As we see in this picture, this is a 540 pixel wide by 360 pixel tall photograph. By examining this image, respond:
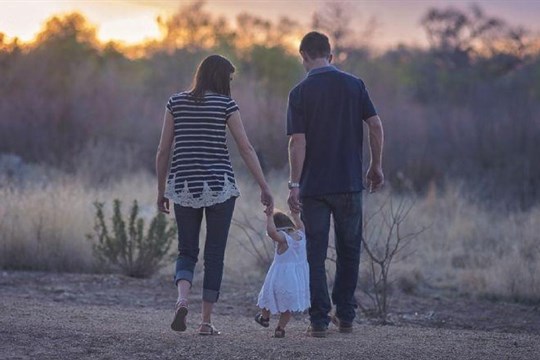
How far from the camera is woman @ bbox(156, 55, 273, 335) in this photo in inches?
289

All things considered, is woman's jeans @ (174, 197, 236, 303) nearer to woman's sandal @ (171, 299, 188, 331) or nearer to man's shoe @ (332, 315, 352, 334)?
woman's sandal @ (171, 299, 188, 331)

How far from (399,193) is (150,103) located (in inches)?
393

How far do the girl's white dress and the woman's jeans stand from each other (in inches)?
14.8

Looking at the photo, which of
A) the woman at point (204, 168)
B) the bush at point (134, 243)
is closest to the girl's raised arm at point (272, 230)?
the woman at point (204, 168)

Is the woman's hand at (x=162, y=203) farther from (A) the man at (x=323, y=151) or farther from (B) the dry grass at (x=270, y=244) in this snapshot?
(B) the dry grass at (x=270, y=244)

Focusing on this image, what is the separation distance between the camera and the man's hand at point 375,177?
7820 mm

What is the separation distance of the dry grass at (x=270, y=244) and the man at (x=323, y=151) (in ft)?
17.3

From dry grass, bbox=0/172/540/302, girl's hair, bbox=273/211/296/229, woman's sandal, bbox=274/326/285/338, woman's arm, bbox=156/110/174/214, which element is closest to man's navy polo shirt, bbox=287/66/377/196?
girl's hair, bbox=273/211/296/229

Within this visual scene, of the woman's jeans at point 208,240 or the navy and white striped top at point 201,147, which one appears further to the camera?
the woman's jeans at point 208,240

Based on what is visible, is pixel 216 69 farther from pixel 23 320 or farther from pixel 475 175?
pixel 475 175

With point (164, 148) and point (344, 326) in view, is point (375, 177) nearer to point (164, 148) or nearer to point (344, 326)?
point (344, 326)

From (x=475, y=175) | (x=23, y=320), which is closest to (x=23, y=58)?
(x=475, y=175)

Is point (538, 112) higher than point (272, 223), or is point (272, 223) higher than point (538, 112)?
point (538, 112)

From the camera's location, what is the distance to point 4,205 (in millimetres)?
14391
